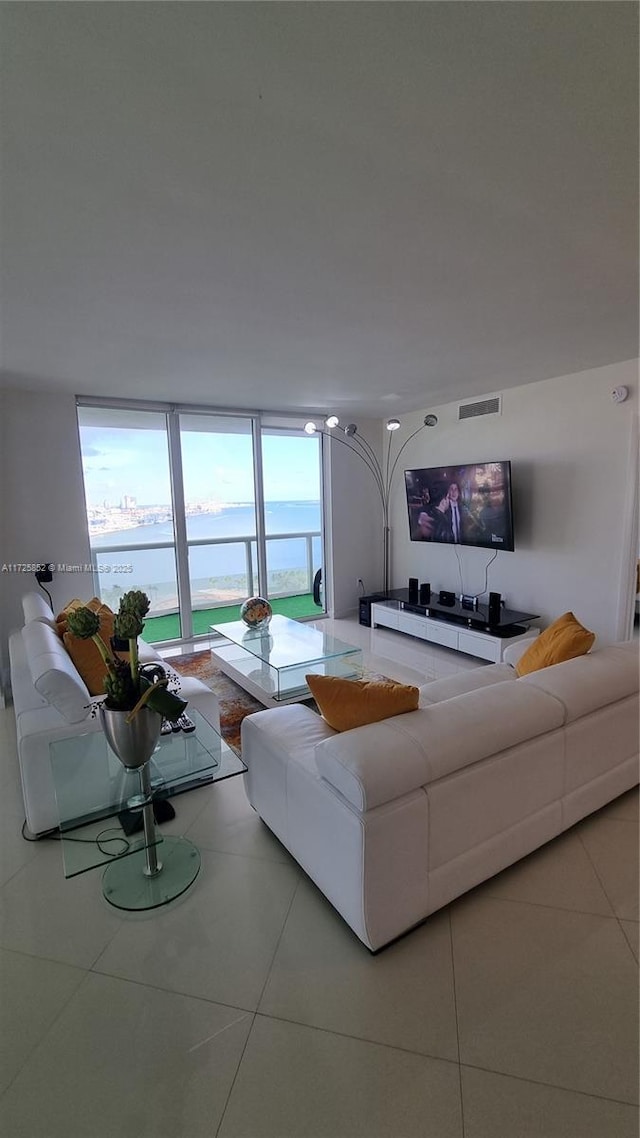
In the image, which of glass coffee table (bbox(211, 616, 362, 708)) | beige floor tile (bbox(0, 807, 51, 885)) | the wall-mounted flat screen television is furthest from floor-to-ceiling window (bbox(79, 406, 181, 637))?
beige floor tile (bbox(0, 807, 51, 885))

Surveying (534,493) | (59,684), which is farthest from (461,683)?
(534,493)

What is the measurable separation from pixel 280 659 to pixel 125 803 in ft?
5.94

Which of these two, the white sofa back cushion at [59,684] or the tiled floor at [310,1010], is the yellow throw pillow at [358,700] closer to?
the tiled floor at [310,1010]

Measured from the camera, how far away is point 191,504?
17.1 feet

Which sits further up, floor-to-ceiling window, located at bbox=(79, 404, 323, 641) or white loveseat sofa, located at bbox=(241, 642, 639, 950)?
floor-to-ceiling window, located at bbox=(79, 404, 323, 641)

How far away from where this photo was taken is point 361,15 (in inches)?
37.0

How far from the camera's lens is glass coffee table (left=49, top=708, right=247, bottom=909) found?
65.9 inches

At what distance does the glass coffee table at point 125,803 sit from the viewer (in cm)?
167

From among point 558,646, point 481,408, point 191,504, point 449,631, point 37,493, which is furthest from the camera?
point 191,504

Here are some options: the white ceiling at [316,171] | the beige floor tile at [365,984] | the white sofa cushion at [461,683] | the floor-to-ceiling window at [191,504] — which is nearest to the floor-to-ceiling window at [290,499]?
the floor-to-ceiling window at [191,504]

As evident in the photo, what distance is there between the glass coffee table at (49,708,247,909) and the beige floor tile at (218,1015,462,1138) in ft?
2.31

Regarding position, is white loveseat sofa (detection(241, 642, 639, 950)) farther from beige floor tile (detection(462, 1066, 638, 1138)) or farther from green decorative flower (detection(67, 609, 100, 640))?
green decorative flower (detection(67, 609, 100, 640))

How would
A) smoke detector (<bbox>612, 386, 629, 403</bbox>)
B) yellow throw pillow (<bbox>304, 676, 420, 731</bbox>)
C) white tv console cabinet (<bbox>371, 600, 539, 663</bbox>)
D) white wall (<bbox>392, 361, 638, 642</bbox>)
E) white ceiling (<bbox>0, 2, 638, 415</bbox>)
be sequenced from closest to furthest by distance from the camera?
white ceiling (<bbox>0, 2, 638, 415</bbox>)
yellow throw pillow (<bbox>304, 676, 420, 731</bbox>)
smoke detector (<bbox>612, 386, 629, 403</bbox>)
white wall (<bbox>392, 361, 638, 642</bbox>)
white tv console cabinet (<bbox>371, 600, 539, 663</bbox>)

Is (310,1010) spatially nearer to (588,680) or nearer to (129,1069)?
(129,1069)
